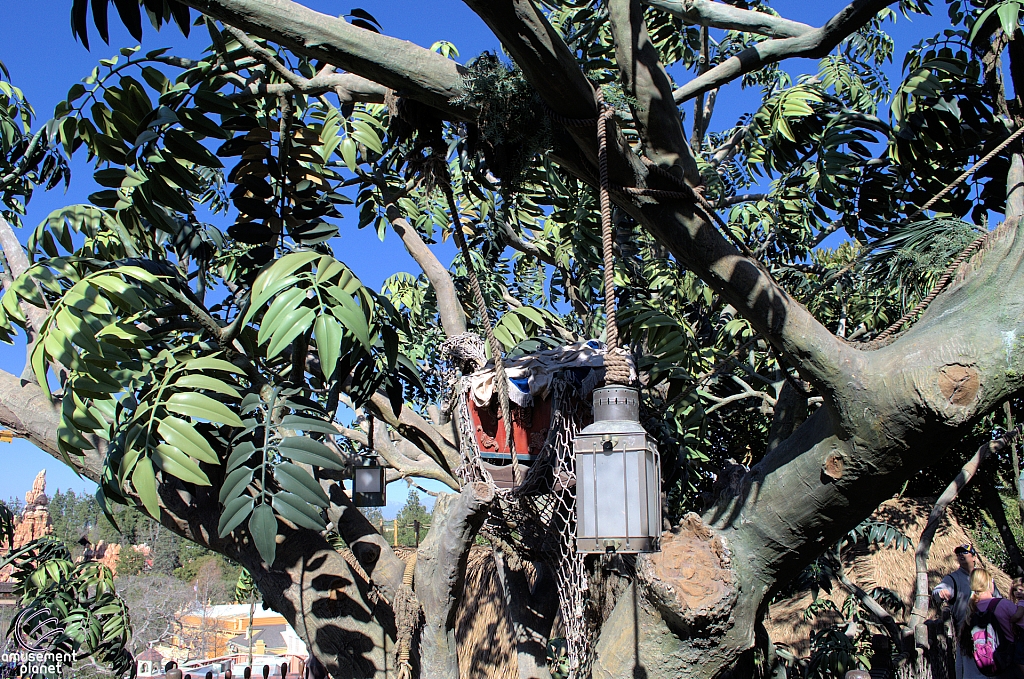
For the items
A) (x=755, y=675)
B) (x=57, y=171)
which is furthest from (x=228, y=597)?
(x=755, y=675)

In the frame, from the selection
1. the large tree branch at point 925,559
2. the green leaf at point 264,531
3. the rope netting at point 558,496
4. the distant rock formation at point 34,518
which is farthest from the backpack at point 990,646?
the distant rock formation at point 34,518

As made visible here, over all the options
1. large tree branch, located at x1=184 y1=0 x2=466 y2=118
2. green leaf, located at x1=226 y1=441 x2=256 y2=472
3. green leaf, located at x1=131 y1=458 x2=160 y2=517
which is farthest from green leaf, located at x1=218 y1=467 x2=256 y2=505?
large tree branch, located at x1=184 y1=0 x2=466 y2=118

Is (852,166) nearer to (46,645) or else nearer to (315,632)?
(315,632)

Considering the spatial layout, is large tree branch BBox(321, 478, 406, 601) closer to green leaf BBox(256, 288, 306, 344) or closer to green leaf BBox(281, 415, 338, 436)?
green leaf BBox(281, 415, 338, 436)

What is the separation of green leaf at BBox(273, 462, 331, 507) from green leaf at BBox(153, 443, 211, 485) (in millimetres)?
257

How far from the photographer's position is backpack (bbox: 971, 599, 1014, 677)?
15.0 ft

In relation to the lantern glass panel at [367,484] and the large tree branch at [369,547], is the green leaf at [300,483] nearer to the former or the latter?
the large tree branch at [369,547]

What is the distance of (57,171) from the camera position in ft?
13.7

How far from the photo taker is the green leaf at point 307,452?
2.28 metres

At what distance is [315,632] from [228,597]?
23129 mm

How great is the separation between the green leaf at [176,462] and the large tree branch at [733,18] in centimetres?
230

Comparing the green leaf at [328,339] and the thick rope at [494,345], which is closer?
the green leaf at [328,339]

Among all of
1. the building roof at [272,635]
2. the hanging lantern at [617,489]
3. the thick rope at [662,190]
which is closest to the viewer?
the hanging lantern at [617,489]

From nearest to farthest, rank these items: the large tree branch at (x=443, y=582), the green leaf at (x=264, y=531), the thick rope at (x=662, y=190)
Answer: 1. the thick rope at (x=662, y=190)
2. the green leaf at (x=264, y=531)
3. the large tree branch at (x=443, y=582)
